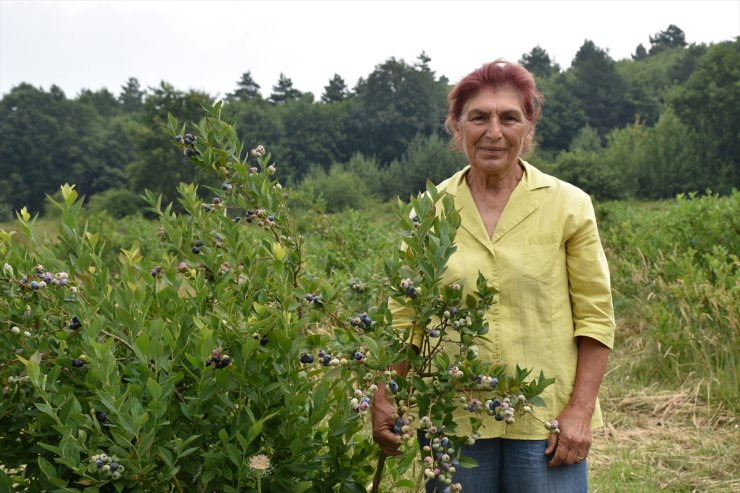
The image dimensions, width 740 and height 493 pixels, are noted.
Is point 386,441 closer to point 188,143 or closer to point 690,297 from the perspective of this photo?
point 188,143

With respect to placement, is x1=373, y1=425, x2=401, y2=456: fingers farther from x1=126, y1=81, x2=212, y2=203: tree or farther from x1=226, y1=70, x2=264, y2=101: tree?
x1=226, y1=70, x2=264, y2=101: tree

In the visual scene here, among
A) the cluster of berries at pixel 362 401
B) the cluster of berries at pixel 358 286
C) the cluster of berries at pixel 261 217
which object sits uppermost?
the cluster of berries at pixel 261 217

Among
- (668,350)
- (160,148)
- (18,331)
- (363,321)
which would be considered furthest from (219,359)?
(160,148)

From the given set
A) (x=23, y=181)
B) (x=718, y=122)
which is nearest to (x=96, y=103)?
(x=23, y=181)

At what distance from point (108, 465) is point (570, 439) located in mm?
1252

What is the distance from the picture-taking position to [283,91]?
94125mm

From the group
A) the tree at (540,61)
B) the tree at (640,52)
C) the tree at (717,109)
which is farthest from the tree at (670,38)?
the tree at (717,109)

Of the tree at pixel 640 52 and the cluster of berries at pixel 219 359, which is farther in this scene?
the tree at pixel 640 52

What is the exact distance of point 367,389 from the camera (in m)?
2.03

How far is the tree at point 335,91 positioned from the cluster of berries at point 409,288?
8604 centimetres

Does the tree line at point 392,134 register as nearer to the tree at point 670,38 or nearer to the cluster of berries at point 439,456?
the tree at point 670,38

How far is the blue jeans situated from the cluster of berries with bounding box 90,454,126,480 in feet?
3.29

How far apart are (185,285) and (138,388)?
2.70 ft

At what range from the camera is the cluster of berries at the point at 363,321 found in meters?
1.99
